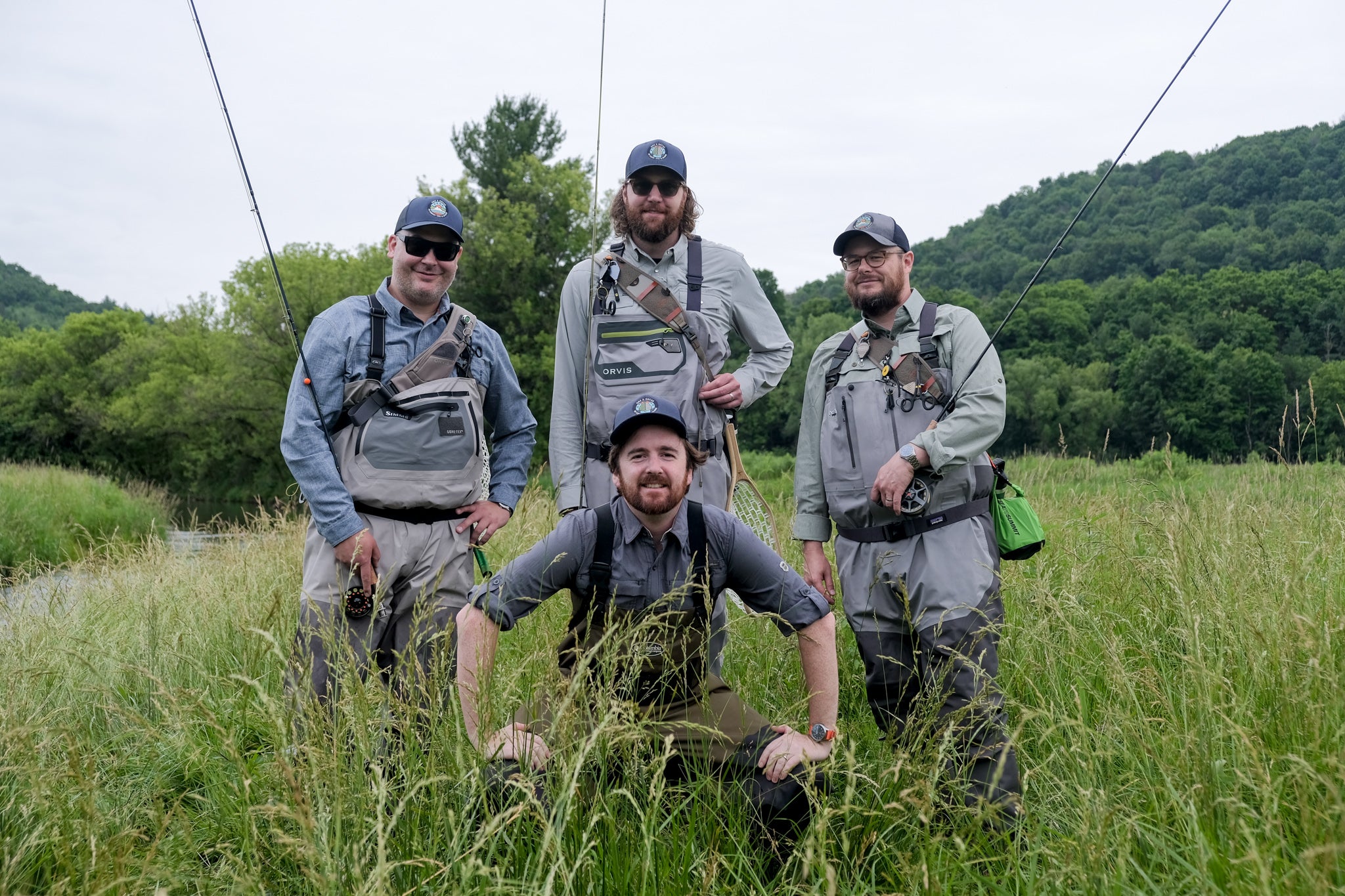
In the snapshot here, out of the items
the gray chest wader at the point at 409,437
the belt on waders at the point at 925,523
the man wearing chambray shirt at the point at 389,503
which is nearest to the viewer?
the belt on waders at the point at 925,523

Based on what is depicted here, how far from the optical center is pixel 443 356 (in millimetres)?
3369

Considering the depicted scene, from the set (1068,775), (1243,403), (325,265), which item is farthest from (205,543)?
(1243,403)

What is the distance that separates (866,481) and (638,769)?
54.4 inches

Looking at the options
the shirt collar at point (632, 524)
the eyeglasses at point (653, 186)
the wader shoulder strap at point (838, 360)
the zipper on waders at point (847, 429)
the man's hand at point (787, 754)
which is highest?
the eyeglasses at point (653, 186)

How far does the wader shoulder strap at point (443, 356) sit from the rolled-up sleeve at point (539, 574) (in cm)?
98

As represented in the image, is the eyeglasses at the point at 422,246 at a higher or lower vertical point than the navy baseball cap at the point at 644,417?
higher

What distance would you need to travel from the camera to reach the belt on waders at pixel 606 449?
3445 millimetres

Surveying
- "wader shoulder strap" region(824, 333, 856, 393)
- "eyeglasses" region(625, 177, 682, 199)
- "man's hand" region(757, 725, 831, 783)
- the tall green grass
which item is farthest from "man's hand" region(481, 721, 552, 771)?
the tall green grass

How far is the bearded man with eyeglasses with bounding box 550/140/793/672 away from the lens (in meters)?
3.44

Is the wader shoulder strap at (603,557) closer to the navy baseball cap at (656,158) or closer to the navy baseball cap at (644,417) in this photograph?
the navy baseball cap at (644,417)

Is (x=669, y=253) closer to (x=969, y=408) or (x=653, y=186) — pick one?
(x=653, y=186)

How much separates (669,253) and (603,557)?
4.81 feet

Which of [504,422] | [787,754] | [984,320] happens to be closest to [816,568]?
[787,754]

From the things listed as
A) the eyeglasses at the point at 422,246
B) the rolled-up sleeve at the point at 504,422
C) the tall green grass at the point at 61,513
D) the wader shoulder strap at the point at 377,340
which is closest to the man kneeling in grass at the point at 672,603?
the rolled-up sleeve at the point at 504,422
